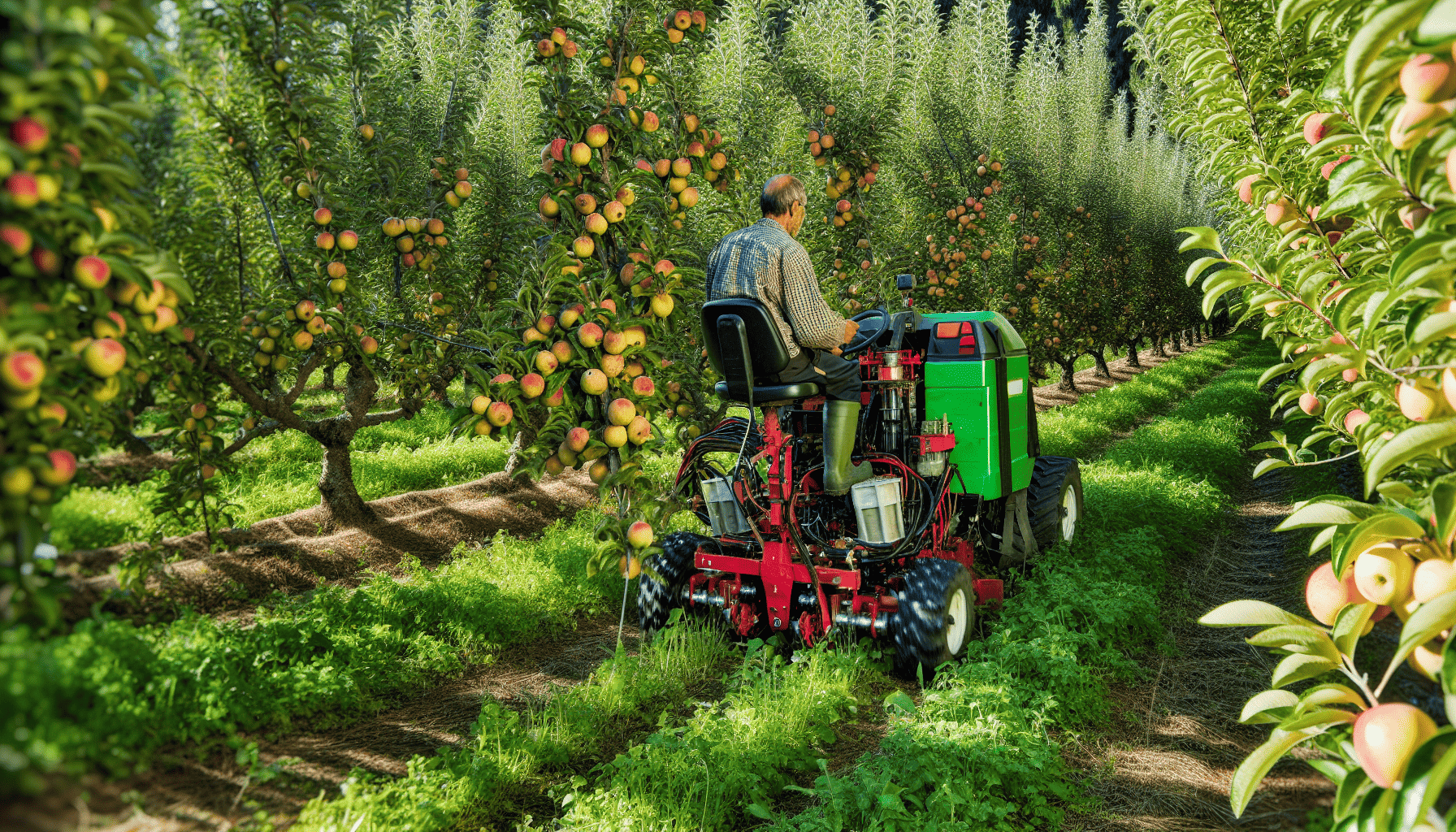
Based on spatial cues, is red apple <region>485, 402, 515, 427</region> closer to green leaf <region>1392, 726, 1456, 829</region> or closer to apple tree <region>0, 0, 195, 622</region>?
Result: apple tree <region>0, 0, 195, 622</region>

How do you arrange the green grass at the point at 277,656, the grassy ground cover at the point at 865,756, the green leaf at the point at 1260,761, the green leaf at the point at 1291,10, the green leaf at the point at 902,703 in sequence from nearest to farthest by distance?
the green grass at the point at 277,656, the green leaf at the point at 1260,761, the green leaf at the point at 1291,10, the grassy ground cover at the point at 865,756, the green leaf at the point at 902,703

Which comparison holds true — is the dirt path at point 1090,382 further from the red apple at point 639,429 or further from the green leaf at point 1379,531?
the green leaf at point 1379,531

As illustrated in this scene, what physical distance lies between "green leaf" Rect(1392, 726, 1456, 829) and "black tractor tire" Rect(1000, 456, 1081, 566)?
401 cm

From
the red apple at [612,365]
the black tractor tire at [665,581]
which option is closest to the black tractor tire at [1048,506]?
the black tractor tire at [665,581]

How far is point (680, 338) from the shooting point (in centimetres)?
608

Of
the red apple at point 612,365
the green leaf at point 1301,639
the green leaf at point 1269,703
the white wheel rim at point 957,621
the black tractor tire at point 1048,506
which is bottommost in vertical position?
the white wheel rim at point 957,621

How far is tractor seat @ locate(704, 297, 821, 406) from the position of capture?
11.5ft

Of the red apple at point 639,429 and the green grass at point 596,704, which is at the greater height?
the red apple at point 639,429

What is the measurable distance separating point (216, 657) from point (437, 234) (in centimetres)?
442

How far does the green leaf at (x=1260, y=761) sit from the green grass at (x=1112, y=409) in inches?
314

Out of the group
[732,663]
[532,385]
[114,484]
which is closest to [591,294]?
[532,385]

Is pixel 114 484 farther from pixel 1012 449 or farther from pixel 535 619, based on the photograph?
pixel 1012 449

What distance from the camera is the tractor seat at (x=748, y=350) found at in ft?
11.5

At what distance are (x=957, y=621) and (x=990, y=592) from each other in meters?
0.77
